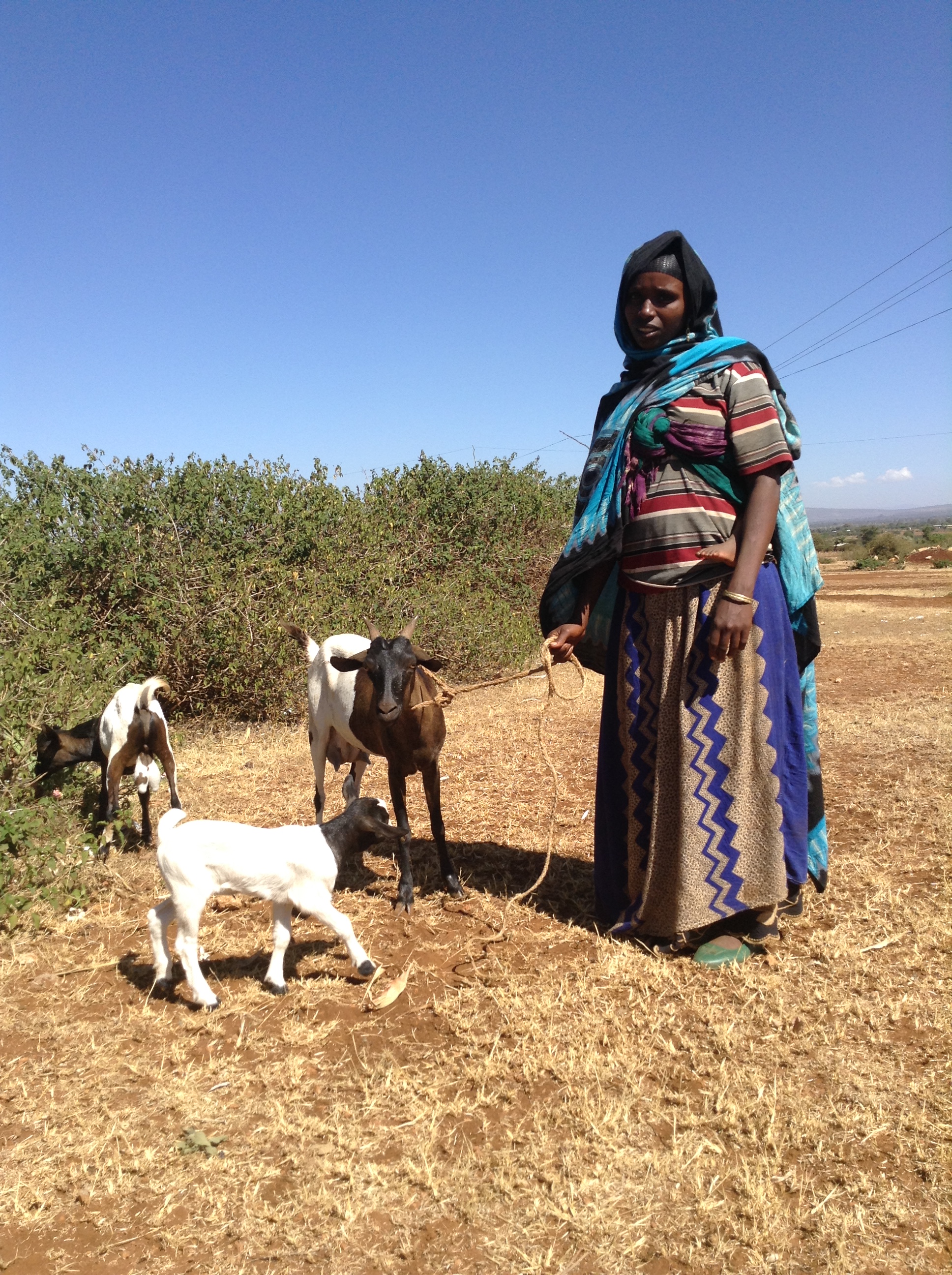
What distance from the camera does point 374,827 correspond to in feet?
13.2

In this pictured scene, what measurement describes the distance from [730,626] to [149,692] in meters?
3.81

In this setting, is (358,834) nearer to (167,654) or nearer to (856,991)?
(856,991)

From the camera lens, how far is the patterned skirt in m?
→ 3.71

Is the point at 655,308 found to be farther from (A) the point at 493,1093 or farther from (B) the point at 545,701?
(A) the point at 493,1093

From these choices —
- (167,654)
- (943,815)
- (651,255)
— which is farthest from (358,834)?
(167,654)

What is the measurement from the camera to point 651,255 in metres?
3.73

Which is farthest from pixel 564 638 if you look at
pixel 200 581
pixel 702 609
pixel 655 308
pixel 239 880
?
pixel 200 581

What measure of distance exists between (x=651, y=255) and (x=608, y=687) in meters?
1.90

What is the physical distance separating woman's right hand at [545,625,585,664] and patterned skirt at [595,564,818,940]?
0.27 m

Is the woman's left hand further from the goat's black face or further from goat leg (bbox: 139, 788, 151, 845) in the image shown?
goat leg (bbox: 139, 788, 151, 845)

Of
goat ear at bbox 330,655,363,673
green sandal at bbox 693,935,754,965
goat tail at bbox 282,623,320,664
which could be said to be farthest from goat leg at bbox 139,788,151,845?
green sandal at bbox 693,935,754,965

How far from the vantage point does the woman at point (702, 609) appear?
364 cm

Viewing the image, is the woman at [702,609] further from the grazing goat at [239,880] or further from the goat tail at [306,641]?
the goat tail at [306,641]

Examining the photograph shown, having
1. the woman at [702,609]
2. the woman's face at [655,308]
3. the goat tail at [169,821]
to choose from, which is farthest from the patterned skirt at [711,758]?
the goat tail at [169,821]
